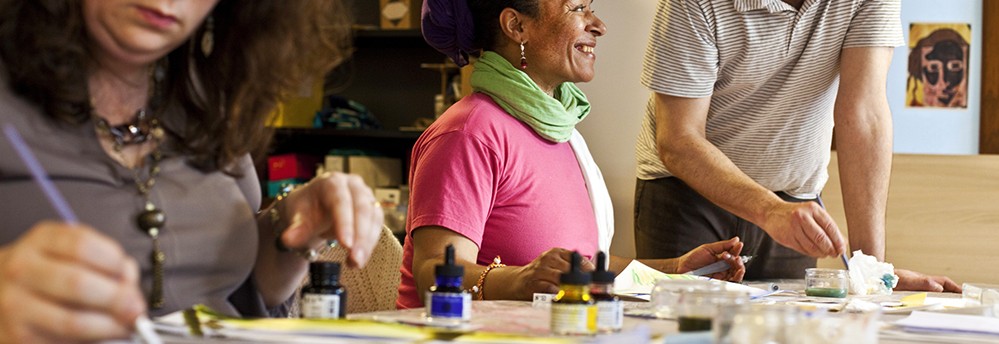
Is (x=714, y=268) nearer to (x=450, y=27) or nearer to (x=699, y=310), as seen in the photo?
(x=450, y=27)

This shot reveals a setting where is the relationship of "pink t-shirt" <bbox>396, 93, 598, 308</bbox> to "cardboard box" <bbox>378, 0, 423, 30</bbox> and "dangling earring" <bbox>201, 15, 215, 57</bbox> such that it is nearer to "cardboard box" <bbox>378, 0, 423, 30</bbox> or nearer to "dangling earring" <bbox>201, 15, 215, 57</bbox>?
"dangling earring" <bbox>201, 15, 215, 57</bbox>

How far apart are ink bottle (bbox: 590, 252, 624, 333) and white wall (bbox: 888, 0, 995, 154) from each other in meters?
2.50

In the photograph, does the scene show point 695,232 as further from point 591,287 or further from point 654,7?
point 591,287

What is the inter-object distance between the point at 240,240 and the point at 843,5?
1614 mm

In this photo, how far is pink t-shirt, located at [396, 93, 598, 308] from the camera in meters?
1.82

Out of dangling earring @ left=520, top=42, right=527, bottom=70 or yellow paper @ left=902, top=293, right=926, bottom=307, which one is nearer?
yellow paper @ left=902, top=293, right=926, bottom=307

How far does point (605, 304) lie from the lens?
3.79 ft

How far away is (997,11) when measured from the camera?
11.0ft

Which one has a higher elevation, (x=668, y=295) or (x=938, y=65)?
(x=938, y=65)

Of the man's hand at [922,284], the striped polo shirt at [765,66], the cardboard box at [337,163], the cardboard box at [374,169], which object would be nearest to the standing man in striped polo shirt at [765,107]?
the striped polo shirt at [765,66]

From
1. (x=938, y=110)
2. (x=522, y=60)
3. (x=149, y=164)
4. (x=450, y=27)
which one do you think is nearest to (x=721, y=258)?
(x=522, y=60)

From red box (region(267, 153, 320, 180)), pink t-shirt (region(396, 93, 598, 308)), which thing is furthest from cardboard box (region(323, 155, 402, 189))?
pink t-shirt (region(396, 93, 598, 308))

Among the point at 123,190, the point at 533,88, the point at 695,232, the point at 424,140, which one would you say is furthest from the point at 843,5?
the point at 123,190

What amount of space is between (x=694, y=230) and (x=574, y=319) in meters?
1.51
